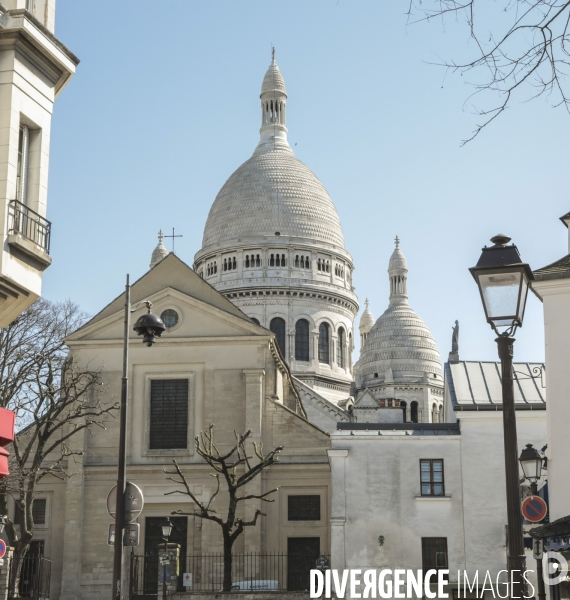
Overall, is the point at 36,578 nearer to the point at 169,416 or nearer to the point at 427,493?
the point at 169,416

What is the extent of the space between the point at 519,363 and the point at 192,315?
13.9m

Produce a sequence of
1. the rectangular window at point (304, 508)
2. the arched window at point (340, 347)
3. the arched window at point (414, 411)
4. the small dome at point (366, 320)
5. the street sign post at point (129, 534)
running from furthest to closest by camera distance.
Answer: the small dome at point (366, 320) → the arched window at point (414, 411) → the arched window at point (340, 347) → the rectangular window at point (304, 508) → the street sign post at point (129, 534)

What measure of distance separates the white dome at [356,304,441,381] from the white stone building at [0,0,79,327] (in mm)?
83952

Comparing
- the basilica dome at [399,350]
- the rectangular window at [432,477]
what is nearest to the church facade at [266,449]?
the rectangular window at [432,477]

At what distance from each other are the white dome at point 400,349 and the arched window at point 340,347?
13.2m

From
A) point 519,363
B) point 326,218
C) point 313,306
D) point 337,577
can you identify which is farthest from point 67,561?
point 326,218

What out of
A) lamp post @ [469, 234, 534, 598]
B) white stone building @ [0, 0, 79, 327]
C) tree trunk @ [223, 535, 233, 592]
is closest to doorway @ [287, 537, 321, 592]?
tree trunk @ [223, 535, 233, 592]

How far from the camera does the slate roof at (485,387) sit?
36812mm

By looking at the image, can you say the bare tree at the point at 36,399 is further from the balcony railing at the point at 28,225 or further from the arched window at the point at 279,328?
the arched window at the point at 279,328

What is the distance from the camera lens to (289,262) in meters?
90.3

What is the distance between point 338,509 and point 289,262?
55.0 metres

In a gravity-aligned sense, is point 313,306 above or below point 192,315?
above

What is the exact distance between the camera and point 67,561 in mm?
43875

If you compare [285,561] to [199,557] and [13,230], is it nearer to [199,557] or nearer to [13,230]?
[199,557]
